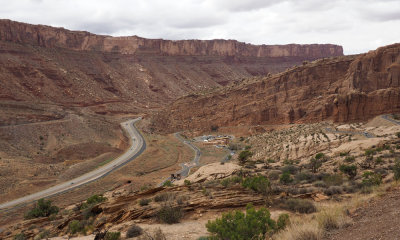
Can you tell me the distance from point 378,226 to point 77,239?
10759 mm

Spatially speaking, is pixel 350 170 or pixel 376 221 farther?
pixel 350 170

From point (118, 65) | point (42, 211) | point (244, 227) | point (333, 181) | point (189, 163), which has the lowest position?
point (189, 163)

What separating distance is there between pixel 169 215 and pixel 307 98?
148 ft

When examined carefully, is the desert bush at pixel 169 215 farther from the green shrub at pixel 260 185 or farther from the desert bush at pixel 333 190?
the desert bush at pixel 333 190

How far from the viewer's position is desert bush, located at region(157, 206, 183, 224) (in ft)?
37.7

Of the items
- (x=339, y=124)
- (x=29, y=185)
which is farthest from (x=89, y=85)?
(x=339, y=124)

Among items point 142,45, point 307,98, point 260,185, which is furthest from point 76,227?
point 142,45

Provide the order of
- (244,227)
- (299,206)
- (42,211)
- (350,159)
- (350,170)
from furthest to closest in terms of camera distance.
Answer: (42,211)
(350,159)
(350,170)
(299,206)
(244,227)

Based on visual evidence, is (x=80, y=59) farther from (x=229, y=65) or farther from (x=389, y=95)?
(x=389, y=95)

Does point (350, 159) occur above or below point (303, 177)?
above

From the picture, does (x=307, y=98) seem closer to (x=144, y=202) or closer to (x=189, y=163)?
(x=189, y=163)

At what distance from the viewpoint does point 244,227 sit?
A: 7.78 metres

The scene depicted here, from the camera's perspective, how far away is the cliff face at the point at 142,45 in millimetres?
101925

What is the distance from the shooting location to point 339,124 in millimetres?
38219
